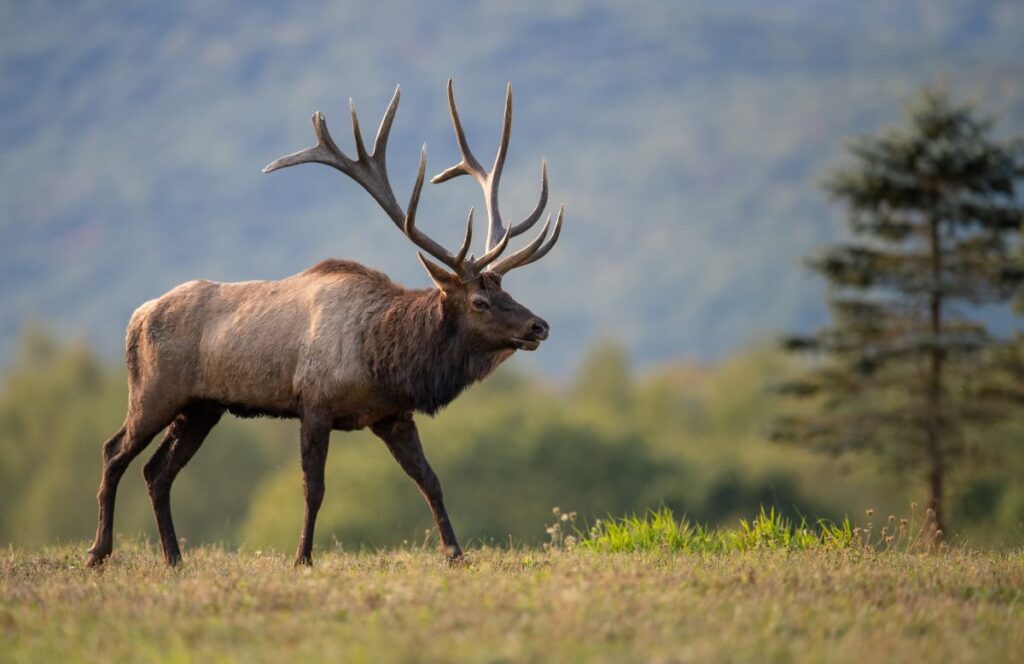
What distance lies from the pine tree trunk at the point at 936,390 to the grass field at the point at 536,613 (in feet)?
56.5

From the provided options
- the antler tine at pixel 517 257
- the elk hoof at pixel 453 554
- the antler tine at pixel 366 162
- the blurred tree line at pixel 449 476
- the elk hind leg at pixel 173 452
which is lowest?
the blurred tree line at pixel 449 476

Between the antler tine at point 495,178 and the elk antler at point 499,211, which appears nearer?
the elk antler at point 499,211

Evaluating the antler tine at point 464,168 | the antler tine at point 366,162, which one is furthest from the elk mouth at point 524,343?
the antler tine at point 464,168

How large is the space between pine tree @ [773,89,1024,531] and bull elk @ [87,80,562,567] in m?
17.0

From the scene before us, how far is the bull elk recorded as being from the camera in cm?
979

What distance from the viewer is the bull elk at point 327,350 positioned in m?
9.79

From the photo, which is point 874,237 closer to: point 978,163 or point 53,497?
point 978,163

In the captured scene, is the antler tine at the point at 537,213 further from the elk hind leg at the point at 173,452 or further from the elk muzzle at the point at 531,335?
the elk hind leg at the point at 173,452

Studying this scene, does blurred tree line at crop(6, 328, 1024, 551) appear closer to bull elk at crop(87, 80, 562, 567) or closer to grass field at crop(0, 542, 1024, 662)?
bull elk at crop(87, 80, 562, 567)

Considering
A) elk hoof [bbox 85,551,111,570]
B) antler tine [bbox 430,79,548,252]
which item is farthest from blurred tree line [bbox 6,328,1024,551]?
elk hoof [bbox 85,551,111,570]

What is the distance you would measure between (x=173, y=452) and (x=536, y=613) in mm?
5020

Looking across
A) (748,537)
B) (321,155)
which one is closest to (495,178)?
(321,155)

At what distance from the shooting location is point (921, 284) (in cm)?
2538

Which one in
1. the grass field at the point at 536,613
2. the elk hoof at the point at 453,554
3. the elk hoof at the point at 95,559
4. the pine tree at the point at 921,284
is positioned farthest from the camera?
the pine tree at the point at 921,284
